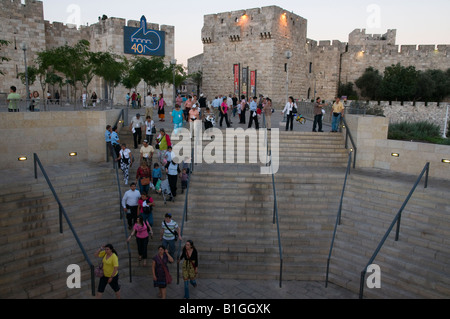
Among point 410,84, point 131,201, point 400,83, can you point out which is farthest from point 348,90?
point 131,201

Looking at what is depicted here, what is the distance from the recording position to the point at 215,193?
10305 mm

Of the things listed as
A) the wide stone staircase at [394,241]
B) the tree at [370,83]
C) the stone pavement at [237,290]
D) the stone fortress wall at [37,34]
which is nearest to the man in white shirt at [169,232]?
the stone pavement at [237,290]

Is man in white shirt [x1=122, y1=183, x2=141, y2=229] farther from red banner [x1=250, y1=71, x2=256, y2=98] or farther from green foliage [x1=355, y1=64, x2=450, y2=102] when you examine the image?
green foliage [x1=355, y1=64, x2=450, y2=102]

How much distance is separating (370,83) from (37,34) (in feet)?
108

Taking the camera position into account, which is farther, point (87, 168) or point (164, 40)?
point (164, 40)

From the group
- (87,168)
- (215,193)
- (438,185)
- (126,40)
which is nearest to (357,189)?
(438,185)

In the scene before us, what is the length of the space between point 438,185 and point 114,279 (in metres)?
8.82

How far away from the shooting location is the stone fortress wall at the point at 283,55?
3164 centimetres

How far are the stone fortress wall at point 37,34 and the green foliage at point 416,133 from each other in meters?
20.4

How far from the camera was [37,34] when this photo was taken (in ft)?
88.4

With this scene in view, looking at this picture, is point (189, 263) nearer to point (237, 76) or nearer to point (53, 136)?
point (53, 136)

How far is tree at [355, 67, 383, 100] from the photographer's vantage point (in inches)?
1533

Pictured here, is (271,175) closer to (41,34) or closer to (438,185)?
(438,185)

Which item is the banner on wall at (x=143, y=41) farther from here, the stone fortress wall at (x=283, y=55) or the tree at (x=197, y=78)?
the tree at (x=197, y=78)
